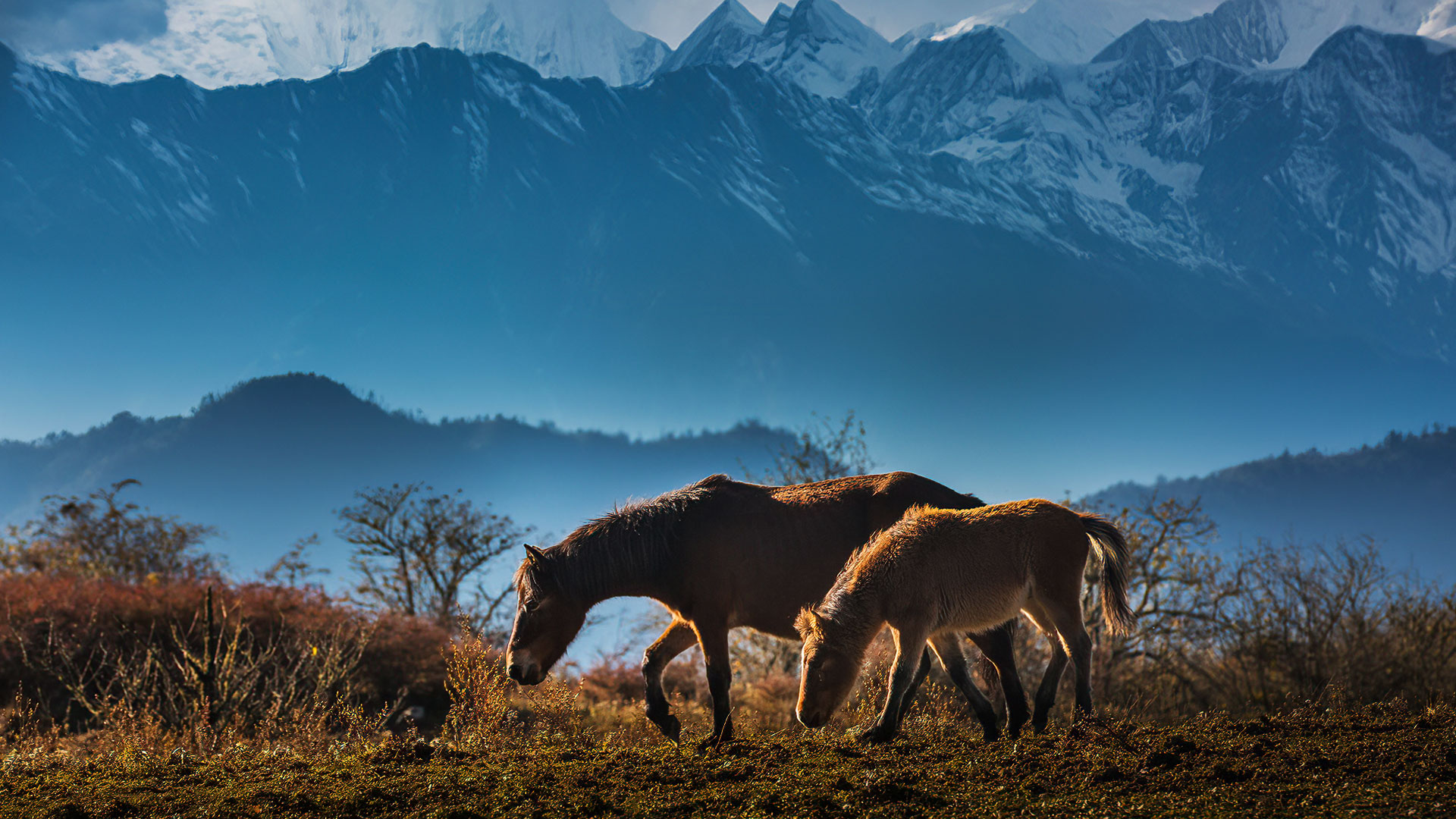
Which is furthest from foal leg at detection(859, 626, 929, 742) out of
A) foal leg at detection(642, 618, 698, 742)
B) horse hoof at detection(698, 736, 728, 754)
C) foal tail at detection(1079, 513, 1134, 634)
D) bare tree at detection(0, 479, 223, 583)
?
bare tree at detection(0, 479, 223, 583)

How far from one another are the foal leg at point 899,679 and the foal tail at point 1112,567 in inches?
65.9

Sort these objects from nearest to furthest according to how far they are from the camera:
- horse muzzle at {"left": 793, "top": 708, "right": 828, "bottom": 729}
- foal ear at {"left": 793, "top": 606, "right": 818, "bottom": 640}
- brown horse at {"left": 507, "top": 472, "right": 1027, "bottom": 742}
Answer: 1. horse muzzle at {"left": 793, "top": 708, "right": 828, "bottom": 729}
2. foal ear at {"left": 793, "top": 606, "right": 818, "bottom": 640}
3. brown horse at {"left": 507, "top": 472, "right": 1027, "bottom": 742}

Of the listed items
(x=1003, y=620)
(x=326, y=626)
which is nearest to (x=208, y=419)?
(x=326, y=626)

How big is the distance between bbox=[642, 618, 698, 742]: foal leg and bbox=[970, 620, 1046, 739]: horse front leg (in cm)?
248

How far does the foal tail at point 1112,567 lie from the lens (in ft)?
24.8

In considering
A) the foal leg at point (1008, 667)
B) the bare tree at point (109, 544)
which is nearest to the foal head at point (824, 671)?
the foal leg at point (1008, 667)

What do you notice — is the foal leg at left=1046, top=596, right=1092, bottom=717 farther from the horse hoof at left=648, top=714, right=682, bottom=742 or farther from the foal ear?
the horse hoof at left=648, top=714, right=682, bottom=742

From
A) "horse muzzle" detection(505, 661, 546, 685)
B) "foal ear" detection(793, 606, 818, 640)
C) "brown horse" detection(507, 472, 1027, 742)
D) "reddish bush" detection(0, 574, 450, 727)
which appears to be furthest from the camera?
"reddish bush" detection(0, 574, 450, 727)

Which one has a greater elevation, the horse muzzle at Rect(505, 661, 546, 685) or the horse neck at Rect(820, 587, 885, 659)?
the horse neck at Rect(820, 587, 885, 659)

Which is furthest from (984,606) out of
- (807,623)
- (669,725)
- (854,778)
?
(669,725)

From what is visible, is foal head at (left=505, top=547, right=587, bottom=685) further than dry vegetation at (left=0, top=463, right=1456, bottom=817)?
Yes

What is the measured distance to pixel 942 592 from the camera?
23.6 feet

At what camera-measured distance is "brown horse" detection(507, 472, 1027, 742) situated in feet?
26.6

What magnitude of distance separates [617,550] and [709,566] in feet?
2.87
